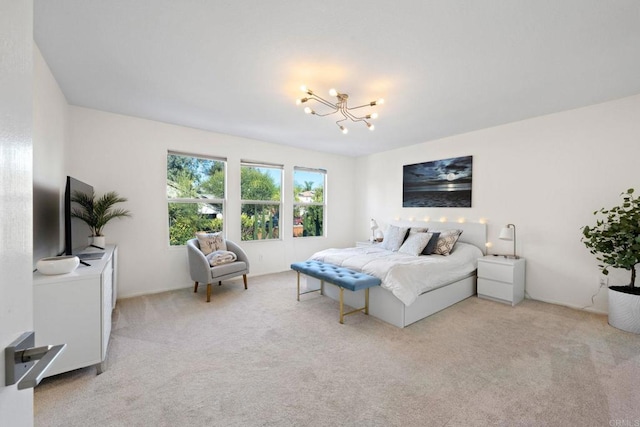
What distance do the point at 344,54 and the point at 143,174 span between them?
132 inches

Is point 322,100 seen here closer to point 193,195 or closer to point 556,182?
point 193,195

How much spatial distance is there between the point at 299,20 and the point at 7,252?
2049 millimetres

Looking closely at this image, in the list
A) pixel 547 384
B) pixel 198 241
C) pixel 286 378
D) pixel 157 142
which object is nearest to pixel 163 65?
pixel 157 142

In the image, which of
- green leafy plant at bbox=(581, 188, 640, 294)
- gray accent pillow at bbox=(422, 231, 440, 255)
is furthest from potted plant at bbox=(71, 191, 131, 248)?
green leafy plant at bbox=(581, 188, 640, 294)

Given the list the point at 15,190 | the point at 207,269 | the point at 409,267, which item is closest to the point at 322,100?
Result: the point at 409,267

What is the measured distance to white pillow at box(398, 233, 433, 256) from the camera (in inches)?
162

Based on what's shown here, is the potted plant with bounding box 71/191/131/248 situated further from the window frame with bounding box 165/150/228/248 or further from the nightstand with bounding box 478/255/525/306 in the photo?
the nightstand with bounding box 478/255/525/306

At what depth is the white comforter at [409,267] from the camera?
9.89 feet

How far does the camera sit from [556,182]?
3648mm

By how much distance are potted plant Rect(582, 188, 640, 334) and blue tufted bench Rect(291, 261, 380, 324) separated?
99.7 inches

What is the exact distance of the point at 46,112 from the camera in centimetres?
253

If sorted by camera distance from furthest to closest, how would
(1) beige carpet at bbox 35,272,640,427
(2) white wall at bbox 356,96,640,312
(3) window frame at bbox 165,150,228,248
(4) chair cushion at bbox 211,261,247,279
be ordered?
(3) window frame at bbox 165,150,228,248, (4) chair cushion at bbox 211,261,247,279, (2) white wall at bbox 356,96,640,312, (1) beige carpet at bbox 35,272,640,427

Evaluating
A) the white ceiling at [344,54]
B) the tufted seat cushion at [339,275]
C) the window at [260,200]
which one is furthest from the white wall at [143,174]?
the tufted seat cushion at [339,275]

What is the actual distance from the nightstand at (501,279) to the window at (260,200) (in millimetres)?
3600
